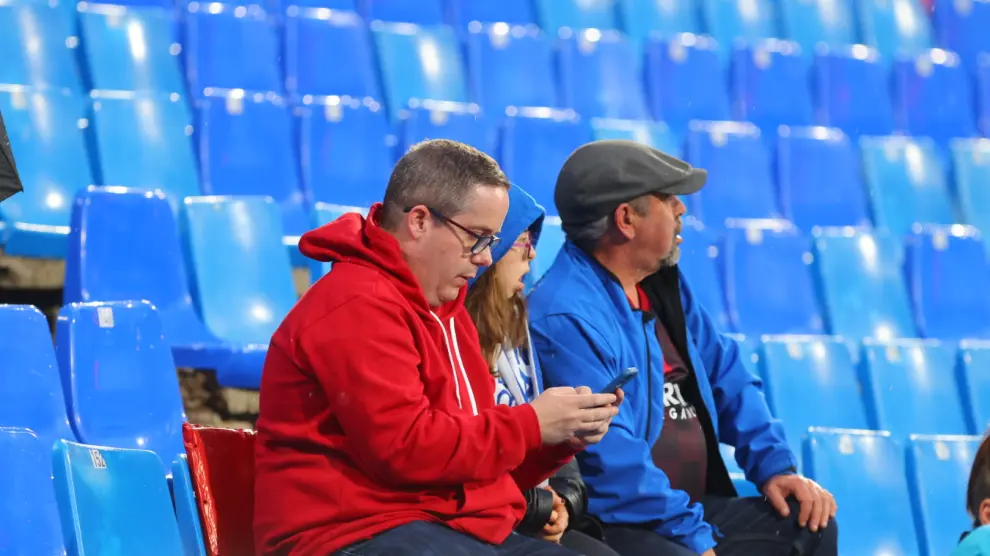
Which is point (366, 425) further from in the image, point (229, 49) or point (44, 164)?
point (229, 49)

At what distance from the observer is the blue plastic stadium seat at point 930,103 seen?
19.5 feet

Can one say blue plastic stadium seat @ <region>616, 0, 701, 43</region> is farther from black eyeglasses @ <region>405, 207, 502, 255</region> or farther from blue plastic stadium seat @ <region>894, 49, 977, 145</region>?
black eyeglasses @ <region>405, 207, 502, 255</region>

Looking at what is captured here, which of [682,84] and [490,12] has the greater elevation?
[490,12]

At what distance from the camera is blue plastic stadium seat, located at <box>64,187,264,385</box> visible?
349 centimetres

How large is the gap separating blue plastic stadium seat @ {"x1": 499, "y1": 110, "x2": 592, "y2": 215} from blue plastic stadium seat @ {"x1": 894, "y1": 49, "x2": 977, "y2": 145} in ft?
6.08

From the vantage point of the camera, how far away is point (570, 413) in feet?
6.71

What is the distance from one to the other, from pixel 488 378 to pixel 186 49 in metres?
2.80

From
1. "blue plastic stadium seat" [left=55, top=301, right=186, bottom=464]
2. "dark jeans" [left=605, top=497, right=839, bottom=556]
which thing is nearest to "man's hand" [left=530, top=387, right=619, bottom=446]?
"dark jeans" [left=605, top=497, right=839, bottom=556]

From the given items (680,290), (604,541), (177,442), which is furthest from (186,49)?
(604,541)

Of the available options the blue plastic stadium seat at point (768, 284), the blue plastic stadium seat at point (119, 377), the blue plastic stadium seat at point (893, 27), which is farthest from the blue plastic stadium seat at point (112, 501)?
the blue plastic stadium seat at point (893, 27)

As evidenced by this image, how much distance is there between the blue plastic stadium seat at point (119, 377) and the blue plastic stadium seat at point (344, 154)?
1575 mm

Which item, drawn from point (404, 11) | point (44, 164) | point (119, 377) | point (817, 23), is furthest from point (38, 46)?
point (817, 23)

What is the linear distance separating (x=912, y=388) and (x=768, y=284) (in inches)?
25.5

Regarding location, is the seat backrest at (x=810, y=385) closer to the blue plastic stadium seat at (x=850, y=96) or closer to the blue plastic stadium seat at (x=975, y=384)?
the blue plastic stadium seat at (x=975, y=384)
